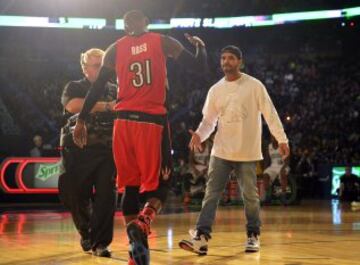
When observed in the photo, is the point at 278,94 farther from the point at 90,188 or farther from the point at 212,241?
the point at 90,188

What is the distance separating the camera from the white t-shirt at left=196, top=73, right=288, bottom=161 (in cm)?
561

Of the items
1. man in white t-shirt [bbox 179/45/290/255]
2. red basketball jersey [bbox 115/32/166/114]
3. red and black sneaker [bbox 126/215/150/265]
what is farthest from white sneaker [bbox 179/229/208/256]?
red basketball jersey [bbox 115/32/166/114]

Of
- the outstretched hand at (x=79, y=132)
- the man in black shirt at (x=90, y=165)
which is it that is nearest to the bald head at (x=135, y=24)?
the outstretched hand at (x=79, y=132)

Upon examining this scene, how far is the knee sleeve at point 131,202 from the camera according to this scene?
13.5ft

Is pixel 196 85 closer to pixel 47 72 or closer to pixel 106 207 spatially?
pixel 47 72

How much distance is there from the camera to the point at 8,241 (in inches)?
242

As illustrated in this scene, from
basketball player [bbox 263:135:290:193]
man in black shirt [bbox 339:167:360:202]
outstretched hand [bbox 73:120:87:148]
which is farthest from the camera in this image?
man in black shirt [bbox 339:167:360:202]

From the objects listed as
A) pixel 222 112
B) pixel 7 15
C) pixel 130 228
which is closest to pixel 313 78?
pixel 7 15

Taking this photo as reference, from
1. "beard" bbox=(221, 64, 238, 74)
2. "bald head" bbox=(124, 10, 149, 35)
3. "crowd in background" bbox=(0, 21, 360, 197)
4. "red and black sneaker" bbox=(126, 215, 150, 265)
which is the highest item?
"crowd in background" bbox=(0, 21, 360, 197)

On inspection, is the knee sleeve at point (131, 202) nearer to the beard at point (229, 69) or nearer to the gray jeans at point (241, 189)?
the gray jeans at point (241, 189)

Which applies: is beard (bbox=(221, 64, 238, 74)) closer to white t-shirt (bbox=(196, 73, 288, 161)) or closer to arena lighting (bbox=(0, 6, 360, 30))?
white t-shirt (bbox=(196, 73, 288, 161))

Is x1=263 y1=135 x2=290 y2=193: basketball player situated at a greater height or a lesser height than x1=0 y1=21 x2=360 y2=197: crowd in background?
lesser

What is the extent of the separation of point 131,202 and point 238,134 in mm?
1743

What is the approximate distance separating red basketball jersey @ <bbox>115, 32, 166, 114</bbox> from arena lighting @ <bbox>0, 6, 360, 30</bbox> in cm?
2581
